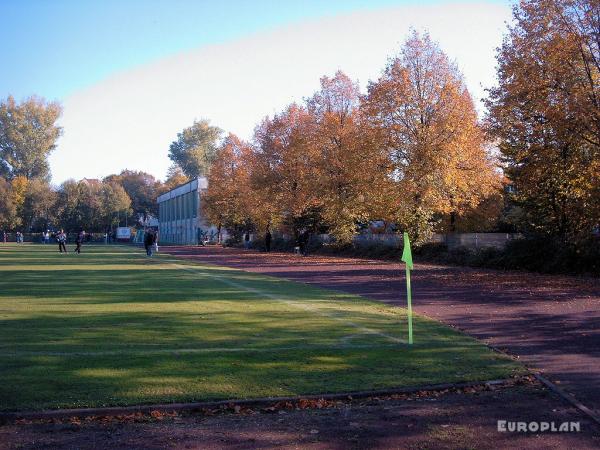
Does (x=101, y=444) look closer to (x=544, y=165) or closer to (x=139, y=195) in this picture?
(x=544, y=165)

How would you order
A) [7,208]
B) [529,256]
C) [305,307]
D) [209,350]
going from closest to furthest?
[209,350] < [305,307] < [529,256] < [7,208]

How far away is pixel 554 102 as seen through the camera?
68.5 ft

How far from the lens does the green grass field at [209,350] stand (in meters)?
7.35

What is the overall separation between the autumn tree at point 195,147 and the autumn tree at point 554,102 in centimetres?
10735

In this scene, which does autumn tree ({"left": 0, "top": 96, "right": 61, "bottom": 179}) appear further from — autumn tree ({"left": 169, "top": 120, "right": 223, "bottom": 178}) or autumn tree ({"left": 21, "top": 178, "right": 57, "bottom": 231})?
autumn tree ({"left": 169, "top": 120, "right": 223, "bottom": 178})

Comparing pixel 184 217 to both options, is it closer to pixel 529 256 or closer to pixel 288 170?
pixel 288 170

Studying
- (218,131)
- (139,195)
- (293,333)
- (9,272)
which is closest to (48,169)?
(139,195)

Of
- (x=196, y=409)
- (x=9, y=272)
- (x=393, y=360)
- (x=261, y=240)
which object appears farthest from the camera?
(x=261, y=240)

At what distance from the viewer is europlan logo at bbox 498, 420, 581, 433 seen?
6027 millimetres

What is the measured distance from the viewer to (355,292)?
63.9 feet

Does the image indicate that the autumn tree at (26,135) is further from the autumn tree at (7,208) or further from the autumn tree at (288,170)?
the autumn tree at (288,170)

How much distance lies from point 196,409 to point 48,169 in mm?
101131

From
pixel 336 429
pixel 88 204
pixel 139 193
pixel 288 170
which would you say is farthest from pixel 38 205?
pixel 336 429

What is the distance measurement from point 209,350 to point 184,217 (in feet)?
294
